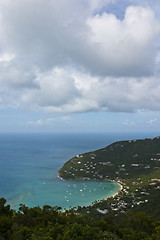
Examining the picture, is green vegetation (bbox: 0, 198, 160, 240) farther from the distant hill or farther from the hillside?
the distant hill

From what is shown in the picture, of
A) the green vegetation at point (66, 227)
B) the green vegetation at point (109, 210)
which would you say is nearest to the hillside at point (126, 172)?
the green vegetation at point (109, 210)

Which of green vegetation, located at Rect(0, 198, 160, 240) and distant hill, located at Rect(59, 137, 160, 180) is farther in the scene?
distant hill, located at Rect(59, 137, 160, 180)

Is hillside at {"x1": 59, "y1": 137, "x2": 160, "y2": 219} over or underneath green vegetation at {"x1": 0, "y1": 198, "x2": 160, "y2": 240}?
underneath

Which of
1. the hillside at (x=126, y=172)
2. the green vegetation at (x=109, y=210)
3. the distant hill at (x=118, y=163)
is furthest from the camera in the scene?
the distant hill at (x=118, y=163)

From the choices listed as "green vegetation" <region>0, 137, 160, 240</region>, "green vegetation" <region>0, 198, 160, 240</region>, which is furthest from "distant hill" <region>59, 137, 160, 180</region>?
"green vegetation" <region>0, 198, 160, 240</region>

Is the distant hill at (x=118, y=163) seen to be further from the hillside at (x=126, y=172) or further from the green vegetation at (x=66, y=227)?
the green vegetation at (x=66, y=227)

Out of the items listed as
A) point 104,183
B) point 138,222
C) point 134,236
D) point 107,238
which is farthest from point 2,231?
point 104,183

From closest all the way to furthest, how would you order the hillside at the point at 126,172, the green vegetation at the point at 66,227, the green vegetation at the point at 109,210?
1. the green vegetation at the point at 66,227
2. the green vegetation at the point at 109,210
3. the hillside at the point at 126,172

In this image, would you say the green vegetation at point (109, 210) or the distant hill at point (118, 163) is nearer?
the green vegetation at point (109, 210)

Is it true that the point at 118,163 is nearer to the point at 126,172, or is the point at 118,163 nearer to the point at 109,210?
the point at 126,172

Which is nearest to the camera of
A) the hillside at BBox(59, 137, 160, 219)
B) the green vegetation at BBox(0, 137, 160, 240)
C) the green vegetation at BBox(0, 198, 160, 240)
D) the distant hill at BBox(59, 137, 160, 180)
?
the green vegetation at BBox(0, 198, 160, 240)

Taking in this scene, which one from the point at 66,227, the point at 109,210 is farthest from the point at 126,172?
the point at 66,227
